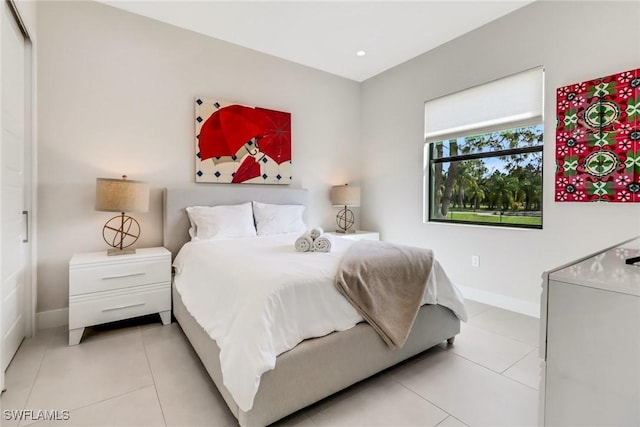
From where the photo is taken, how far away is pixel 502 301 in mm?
2984

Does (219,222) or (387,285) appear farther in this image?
(219,222)

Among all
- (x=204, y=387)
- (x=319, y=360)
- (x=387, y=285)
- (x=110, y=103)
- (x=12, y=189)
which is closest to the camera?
(x=319, y=360)

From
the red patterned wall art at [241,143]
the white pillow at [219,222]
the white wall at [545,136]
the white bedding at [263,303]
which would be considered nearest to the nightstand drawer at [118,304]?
the white bedding at [263,303]

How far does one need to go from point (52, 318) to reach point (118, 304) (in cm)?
71

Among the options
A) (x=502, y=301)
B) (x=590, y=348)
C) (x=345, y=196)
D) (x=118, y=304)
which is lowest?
(x=502, y=301)

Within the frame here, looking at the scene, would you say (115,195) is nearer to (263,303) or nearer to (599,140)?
(263,303)

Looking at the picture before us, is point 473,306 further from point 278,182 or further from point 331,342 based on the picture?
point 278,182

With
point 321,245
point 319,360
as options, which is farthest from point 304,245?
point 319,360

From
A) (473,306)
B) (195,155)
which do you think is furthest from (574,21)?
(195,155)

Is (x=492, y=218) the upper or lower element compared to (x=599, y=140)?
lower

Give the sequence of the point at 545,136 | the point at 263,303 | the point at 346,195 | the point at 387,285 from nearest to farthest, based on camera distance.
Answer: the point at 263,303, the point at 387,285, the point at 545,136, the point at 346,195

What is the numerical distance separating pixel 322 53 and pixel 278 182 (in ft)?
5.27

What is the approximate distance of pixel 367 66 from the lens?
13.0 ft

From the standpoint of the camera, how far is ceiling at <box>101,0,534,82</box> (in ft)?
8.94
